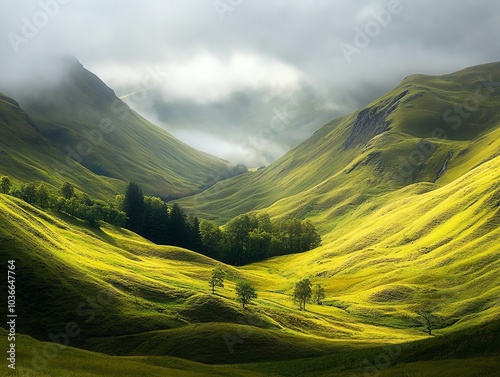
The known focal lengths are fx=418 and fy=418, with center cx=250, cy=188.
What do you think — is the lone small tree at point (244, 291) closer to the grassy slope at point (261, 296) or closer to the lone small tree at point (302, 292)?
the grassy slope at point (261, 296)

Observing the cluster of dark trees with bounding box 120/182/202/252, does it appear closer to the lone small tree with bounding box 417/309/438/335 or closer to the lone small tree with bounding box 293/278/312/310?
the lone small tree with bounding box 293/278/312/310

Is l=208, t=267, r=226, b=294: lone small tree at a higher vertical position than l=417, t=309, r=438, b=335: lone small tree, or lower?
lower

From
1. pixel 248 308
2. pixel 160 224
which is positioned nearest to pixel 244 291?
pixel 248 308

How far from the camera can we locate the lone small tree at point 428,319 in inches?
4078

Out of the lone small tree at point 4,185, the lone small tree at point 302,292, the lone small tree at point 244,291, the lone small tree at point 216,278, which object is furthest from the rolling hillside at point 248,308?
the lone small tree at point 4,185

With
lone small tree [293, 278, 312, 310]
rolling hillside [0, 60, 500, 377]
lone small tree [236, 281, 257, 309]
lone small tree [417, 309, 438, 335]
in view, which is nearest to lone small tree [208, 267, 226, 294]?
rolling hillside [0, 60, 500, 377]

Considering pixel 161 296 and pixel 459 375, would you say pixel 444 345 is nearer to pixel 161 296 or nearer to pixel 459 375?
pixel 459 375

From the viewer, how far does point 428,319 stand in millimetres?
103438

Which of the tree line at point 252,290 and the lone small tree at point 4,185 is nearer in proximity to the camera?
the tree line at point 252,290

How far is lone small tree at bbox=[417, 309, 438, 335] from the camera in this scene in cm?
10359

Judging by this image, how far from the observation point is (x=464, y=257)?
449 ft

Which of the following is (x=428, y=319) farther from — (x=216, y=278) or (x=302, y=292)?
(x=216, y=278)

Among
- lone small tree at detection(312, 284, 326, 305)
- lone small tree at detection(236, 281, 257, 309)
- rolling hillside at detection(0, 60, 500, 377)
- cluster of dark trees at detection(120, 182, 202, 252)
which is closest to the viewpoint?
rolling hillside at detection(0, 60, 500, 377)

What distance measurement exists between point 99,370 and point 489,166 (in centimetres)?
20461
